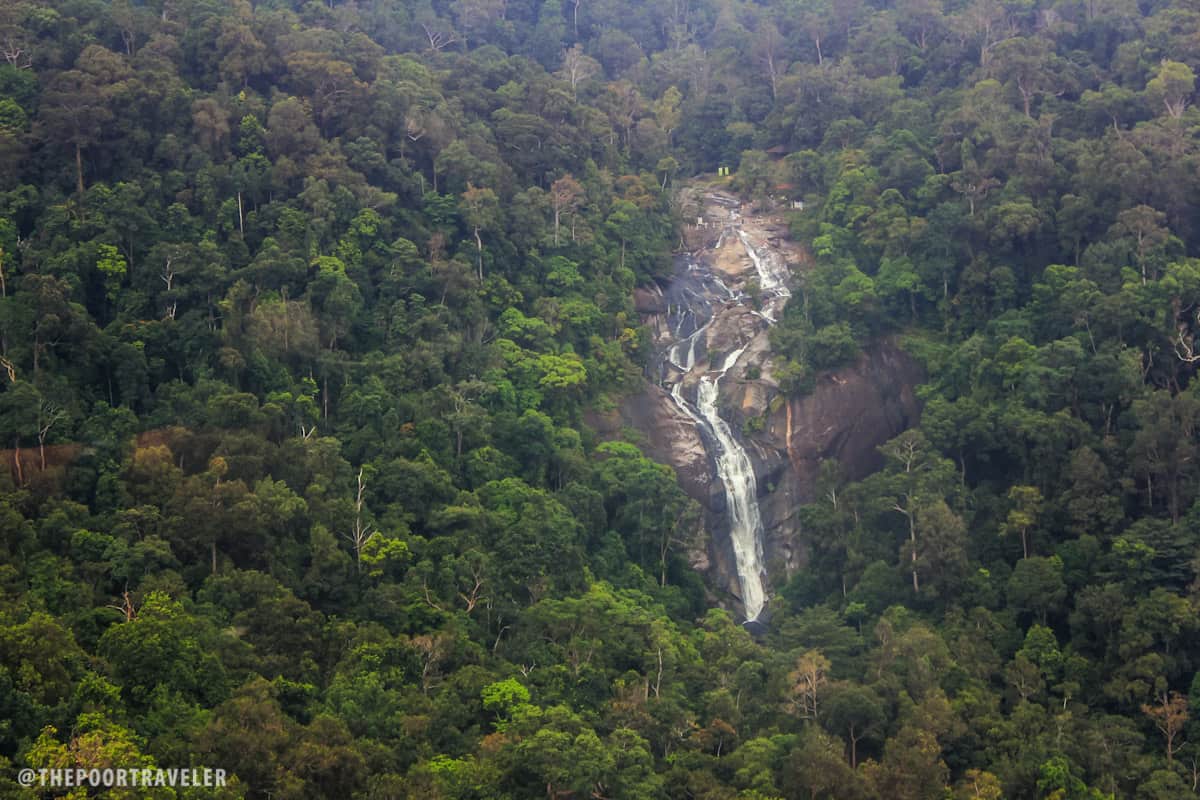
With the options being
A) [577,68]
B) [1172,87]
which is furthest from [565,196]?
[1172,87]

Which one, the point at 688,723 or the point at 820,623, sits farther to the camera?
the point at 820,623

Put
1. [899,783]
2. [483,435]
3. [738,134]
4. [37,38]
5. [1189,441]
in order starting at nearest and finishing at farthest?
[899,783] < [1189,441] < [483,435] < [37,38] < [738,134]

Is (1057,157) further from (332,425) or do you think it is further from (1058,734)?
(332,425)

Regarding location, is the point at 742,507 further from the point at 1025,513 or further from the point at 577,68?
the point at 577,68

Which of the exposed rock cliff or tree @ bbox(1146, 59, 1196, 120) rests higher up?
tree @ bbox(1146, 59, 1196, 120)

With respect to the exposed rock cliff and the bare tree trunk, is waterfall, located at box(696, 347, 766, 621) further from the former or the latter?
the bare tree trunk

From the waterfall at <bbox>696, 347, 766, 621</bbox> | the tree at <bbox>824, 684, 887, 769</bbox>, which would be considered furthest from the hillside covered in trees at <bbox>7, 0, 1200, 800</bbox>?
the waterfall at <bbox>696, 347, 766, 621</bbox>

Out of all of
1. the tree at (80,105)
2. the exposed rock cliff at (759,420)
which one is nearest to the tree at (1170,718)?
the exposed rock cliff at (759,420)

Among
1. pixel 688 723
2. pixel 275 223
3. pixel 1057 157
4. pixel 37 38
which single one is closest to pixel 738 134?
pixel 1057 157
